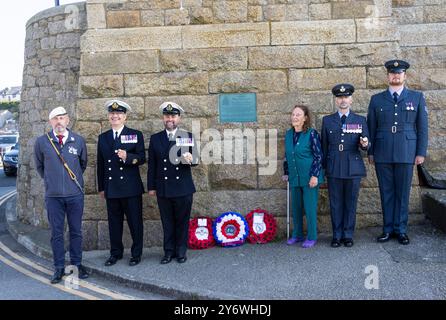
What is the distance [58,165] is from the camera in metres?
5.66

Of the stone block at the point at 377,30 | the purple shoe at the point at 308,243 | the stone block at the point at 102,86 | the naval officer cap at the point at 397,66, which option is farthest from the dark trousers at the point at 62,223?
the stone block at the point at 377,30

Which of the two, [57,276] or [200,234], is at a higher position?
[200,234]

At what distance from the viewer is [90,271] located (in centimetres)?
601

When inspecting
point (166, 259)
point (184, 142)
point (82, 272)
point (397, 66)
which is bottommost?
point (82, 272)

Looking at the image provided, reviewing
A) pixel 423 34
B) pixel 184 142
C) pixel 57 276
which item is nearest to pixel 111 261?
pixel 57 276

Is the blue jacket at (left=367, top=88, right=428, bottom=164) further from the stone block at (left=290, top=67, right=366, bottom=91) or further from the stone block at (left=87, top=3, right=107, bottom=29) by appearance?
the stone block at (left=87, top=3, right=107, bottom=29)

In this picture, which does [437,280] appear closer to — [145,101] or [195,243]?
[195,243]

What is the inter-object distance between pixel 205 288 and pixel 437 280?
7.43 ft

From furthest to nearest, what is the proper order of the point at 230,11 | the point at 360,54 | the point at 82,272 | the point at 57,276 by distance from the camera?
the point at 230,11, the point at 360,54, the point at 82,272, the point at 57,276

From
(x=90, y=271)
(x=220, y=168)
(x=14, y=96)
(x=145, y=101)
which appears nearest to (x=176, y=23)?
(x=145, y=101)

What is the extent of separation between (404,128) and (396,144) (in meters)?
0.22

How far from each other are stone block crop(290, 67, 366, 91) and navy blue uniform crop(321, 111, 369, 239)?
650mm

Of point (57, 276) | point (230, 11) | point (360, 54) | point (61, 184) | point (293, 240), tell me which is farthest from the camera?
point (230, 11)

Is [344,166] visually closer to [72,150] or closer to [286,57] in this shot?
[286,57]
